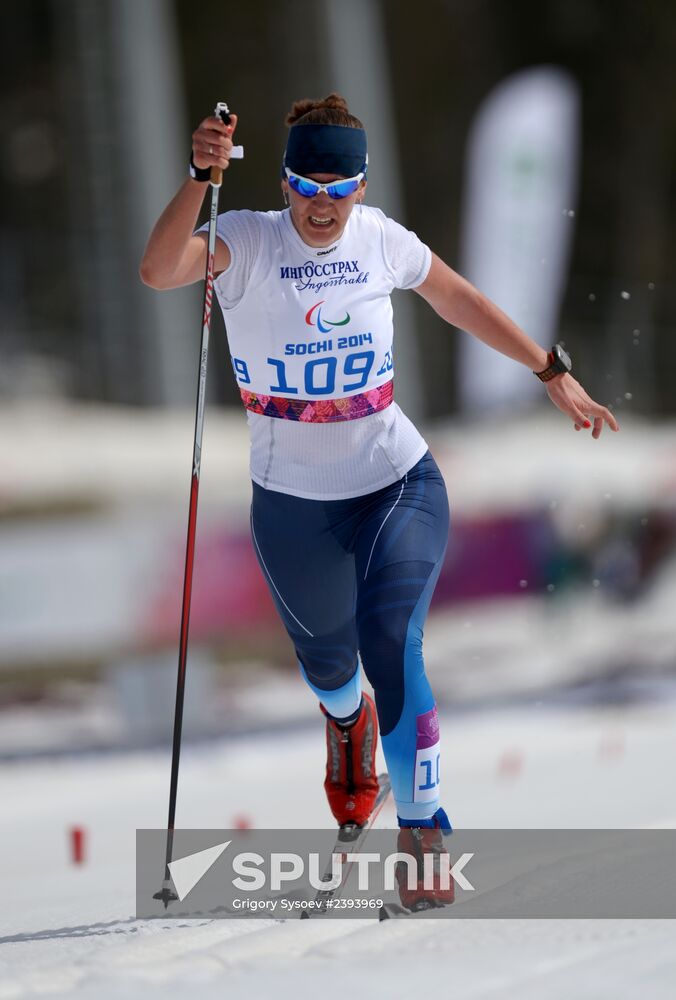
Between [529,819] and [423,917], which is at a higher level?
[423,917]

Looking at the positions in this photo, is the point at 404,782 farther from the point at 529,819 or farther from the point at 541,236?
the point at 541,236

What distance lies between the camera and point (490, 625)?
31.8 feet

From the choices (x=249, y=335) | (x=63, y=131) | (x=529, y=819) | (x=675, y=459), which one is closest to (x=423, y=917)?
(x=249, y=335)

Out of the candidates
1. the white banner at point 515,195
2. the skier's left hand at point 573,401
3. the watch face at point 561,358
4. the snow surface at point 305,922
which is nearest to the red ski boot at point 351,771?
the snow surface at point 305,922

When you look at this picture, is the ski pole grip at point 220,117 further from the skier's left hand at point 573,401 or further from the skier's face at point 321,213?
the skier's left hand at point 573,401

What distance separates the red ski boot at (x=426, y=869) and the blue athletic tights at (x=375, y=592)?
0.17 ft

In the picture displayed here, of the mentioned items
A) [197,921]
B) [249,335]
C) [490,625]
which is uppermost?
[249,335]

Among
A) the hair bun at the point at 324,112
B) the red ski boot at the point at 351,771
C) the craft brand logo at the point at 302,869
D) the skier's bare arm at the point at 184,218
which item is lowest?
the craft brand logo at the point at 302,869

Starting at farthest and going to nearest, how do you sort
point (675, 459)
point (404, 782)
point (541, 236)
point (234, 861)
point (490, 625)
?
1. point (541, 236)
2. point (675, 459)
3. point (490, 625)
4. point (234, 861)
5. point (404, 782)

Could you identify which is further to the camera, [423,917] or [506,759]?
[506,759]

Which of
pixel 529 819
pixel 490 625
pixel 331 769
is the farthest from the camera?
pixel 490 625

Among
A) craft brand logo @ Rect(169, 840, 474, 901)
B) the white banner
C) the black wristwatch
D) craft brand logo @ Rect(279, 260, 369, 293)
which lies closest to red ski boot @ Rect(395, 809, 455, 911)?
craft brand logo @ Rect(169, 840, 474, 901)

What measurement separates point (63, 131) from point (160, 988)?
20.9 m

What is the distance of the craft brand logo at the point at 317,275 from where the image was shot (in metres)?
3.68
